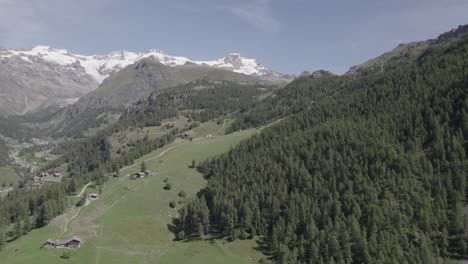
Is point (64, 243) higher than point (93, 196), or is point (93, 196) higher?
point (93, 196)

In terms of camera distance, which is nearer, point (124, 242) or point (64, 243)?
point (64, 243)

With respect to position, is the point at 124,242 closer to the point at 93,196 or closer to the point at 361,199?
the point at 93,196

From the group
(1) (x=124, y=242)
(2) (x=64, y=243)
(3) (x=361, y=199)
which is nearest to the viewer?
(2) (x=64, y=243)

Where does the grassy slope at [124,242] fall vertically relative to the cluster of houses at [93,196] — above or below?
below

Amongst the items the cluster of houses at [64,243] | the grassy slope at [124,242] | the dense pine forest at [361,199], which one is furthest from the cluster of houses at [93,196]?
the dense pine forest at [361,199]

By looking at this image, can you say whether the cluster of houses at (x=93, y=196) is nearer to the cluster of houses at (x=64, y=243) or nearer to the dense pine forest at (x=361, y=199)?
the cluster of houses at (x=64, y=243)

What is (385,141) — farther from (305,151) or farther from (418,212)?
(418,212)

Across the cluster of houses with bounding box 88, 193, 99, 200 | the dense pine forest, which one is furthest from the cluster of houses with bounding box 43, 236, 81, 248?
the cluster of houses with bounding box 88, 193, 99, 200

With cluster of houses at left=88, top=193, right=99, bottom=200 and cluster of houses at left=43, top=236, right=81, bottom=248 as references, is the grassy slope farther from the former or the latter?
cluster of houses at left=88, top=193, right=99, bottom=200

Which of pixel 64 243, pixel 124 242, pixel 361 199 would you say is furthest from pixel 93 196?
pixel 361 199
